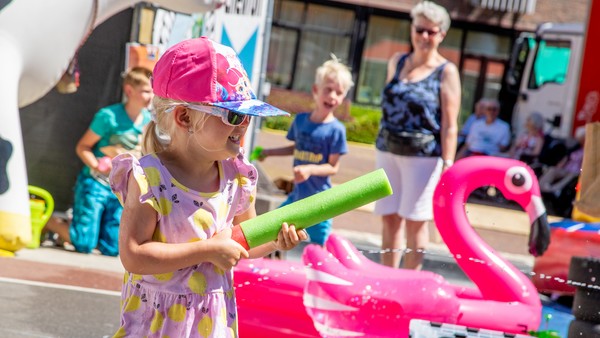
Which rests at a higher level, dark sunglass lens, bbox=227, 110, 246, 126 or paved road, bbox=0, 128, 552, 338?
dark sunglass lens, bbox=227, 110, 246, 126

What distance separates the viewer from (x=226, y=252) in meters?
2.81

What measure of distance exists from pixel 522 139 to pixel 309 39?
11.7 metres

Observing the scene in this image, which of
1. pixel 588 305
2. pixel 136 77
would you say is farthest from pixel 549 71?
pixel 588 305

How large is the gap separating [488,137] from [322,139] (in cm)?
1150

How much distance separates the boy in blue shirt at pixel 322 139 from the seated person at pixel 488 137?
11.2 m

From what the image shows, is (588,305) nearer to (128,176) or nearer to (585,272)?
(585,272)

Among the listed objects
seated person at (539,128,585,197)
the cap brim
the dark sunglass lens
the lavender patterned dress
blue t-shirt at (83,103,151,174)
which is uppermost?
the cap brim

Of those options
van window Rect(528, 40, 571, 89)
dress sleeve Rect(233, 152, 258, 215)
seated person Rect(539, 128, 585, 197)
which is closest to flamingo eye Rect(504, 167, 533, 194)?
dress sleeve Rect(233, 152, 258, 215)

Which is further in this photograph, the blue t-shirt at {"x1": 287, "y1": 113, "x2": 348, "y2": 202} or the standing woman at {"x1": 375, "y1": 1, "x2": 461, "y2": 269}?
the blue t-shirt at {"x1": 287, "y1": 113, "x2": 348, "y2": 202}

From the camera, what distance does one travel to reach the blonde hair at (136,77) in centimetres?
758

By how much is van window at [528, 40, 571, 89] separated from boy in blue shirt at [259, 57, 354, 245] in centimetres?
1414

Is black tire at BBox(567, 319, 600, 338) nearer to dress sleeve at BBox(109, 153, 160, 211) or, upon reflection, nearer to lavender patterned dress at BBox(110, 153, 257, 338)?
lavender patterned dress at BBox(110, 153, 257, 338)

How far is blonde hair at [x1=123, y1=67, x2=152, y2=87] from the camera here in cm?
758

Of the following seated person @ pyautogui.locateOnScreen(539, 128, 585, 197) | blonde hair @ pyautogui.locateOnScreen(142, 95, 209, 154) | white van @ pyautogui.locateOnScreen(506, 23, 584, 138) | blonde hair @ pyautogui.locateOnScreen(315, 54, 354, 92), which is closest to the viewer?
blonde hair @ pyautogui.locateOnScreen(142, 95, 209, 154)
